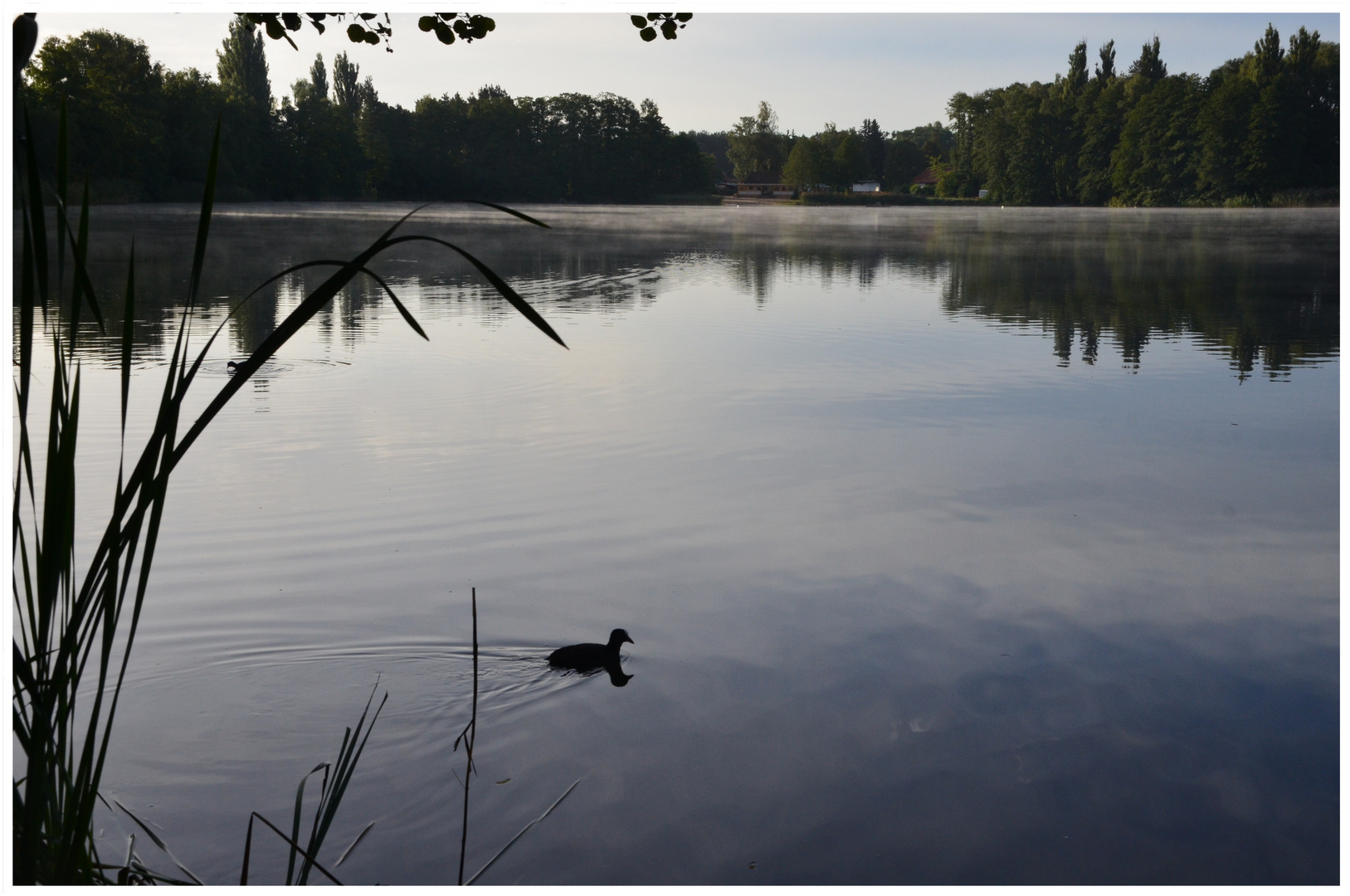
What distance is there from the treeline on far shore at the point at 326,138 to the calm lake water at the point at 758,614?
2886 cm

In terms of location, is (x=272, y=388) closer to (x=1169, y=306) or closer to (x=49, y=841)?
(x=49, y=841)

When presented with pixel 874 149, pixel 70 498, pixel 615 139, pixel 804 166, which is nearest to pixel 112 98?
pixel 615 139

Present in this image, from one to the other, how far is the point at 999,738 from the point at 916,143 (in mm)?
110002

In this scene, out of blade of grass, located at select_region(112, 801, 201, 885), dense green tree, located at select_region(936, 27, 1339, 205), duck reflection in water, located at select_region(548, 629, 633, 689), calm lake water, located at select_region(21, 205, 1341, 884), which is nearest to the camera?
blade of grass, located at select_region(112, 801, 201, 885)

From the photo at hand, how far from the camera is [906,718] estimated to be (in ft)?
10.8

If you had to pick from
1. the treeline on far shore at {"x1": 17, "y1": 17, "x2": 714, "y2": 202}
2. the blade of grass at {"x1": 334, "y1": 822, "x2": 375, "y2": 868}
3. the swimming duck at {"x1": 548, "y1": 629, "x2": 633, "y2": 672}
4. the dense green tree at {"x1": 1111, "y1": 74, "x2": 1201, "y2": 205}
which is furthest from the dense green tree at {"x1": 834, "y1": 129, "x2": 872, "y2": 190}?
the blade of grass at {"x1": 334, "y1": 822, "x2": 375, "y2": 868}

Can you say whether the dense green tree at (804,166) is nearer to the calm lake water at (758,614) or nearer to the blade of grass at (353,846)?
the calm lake water at (758,614)

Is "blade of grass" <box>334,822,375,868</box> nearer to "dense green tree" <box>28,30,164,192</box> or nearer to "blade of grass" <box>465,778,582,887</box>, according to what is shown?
"blade of grass" <box>465,778,582,887</box>

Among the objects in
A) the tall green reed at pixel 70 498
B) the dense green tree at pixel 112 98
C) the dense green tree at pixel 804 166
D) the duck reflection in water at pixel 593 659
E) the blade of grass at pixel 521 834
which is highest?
the dense green tree at pixel 804 166

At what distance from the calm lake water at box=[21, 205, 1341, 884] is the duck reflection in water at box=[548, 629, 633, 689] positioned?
5cm

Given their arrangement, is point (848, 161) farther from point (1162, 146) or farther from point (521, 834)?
point (521, 834)

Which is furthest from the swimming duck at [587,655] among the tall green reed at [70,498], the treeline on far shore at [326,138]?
the treeline on far shore at [326,138]

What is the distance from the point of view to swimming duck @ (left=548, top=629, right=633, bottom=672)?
3.48 metres

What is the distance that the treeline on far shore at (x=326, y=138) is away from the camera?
44.4 meters
